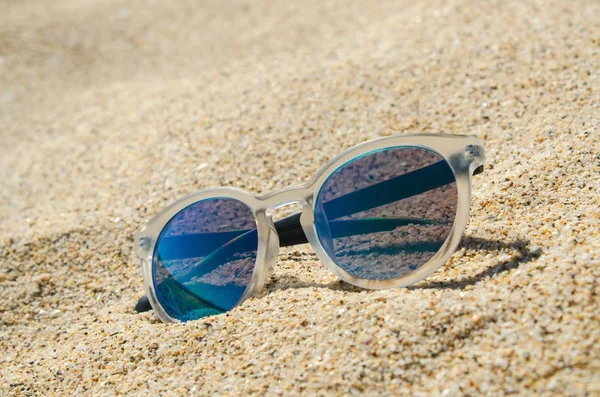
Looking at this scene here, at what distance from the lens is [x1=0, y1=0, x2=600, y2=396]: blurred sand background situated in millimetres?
1325

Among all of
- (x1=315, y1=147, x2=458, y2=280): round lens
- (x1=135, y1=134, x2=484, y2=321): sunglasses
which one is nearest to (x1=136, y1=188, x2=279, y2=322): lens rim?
(x1=135, y1=134, x2=484, y2=321): sunglasses

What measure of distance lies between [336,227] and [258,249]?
0.71 ft

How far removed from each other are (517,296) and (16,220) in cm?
193

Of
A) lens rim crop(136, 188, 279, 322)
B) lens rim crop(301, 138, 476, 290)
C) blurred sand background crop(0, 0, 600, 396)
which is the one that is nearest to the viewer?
blurred sand background crop(0, 0, 600, 396)

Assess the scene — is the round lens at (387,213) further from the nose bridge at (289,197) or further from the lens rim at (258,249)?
the lens rim at (258,249)

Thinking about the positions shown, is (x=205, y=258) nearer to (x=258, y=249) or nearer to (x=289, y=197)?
(x=258, y=249)

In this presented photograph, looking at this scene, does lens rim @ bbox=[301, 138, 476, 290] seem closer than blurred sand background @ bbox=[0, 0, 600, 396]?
No

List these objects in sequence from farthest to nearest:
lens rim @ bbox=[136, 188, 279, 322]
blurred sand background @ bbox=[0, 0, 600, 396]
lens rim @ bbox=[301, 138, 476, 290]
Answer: lens rim @ bbox=[136, 188, 279, 322] → lens rim @ bbox=[301, 138, 476, 290] → blurred sand background @ bbox=[0, 0, 600, 396]

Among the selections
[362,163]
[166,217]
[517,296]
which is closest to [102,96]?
[166,217]

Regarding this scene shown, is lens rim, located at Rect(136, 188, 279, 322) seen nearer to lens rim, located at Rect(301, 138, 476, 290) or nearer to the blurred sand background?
the blurred sand background

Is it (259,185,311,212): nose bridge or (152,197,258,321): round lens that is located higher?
(259,185,311,212): nose bridge

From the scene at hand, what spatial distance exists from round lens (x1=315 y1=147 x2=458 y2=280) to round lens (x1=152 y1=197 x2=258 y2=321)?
0.23 m

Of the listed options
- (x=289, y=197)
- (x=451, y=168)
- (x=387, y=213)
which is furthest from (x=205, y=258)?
(x=451, y=168)

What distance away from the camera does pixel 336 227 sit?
1.68m
